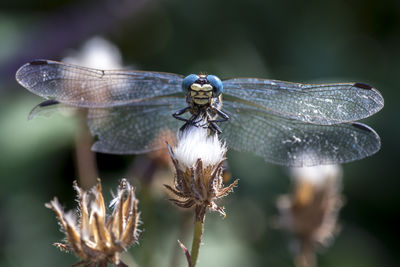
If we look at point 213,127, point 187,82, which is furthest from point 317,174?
point 187,82

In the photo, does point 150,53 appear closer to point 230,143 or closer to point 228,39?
point 228,39

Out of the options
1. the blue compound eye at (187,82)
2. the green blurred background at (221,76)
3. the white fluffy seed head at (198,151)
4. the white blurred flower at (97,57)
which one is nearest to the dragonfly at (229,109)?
the blue compound eye at (187,82)

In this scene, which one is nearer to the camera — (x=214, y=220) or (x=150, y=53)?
(x=214, y=220)

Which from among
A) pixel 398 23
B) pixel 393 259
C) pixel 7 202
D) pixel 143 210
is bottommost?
pixel 393 259

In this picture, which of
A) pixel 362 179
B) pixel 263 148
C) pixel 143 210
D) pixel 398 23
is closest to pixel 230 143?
pixel 263 148

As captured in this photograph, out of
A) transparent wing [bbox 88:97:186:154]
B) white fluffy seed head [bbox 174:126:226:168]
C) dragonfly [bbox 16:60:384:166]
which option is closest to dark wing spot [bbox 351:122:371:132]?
dragonfly [bbox 16:60:384:166]

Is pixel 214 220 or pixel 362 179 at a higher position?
pixel 362 179

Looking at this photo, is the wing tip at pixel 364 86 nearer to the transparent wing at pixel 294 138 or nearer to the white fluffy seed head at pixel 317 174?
the transparent wing at pixel 294 138

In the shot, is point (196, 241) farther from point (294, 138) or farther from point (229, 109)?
point (229, 109)
